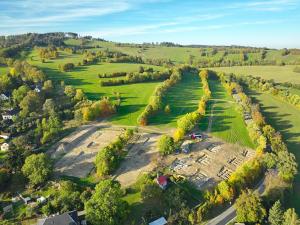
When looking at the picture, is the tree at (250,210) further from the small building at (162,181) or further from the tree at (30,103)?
the tree at (30,103)

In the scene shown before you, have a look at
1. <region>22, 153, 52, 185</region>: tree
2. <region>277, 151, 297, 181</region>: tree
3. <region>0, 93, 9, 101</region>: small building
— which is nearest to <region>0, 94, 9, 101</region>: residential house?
<region>0, 93, 9, 101</region>: small building

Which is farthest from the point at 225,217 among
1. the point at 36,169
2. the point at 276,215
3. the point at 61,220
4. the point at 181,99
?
the point at 181,99

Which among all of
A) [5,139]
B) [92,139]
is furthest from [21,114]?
[92,139]

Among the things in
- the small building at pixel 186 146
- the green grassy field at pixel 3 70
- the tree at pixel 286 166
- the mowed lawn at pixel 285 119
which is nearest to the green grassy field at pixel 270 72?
the mowed lawn at pixel 285 119

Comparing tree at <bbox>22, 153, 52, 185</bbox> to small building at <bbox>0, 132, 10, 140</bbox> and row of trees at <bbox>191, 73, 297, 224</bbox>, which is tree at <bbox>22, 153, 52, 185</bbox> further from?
row of trees at <bbox>191, 73, 297, 224</bbox>

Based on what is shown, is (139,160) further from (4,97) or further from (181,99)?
(4,97)

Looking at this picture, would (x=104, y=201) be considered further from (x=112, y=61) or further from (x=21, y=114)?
(x=112, y=61)
